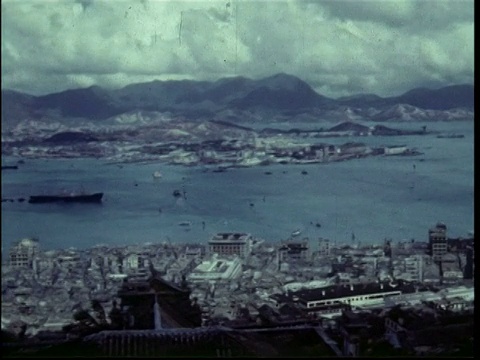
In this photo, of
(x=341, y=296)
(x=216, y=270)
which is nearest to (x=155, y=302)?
(x=216, y=270)

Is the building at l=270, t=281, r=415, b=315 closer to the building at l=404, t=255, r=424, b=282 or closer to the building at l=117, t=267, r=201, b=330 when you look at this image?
the building at l=404, t=255, r=424, b=282

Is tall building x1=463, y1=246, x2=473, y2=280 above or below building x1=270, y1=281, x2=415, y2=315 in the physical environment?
above

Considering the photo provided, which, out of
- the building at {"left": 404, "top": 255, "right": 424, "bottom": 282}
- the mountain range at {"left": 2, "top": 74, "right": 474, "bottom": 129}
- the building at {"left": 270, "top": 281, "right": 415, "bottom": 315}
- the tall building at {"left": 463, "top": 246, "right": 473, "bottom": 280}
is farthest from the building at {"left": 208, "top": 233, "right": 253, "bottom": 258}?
the tall building at {"left": 463, "top": 246, "right": 473, "bottom": 280}

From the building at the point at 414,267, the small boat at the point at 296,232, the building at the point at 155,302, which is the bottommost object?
the building at the point at 155,302

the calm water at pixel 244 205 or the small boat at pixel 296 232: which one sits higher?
the calm water at pixel 244 205

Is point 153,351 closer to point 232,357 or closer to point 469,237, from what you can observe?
point 232,357

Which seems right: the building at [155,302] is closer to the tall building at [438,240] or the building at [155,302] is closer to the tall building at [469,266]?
the tall building at [438,240]

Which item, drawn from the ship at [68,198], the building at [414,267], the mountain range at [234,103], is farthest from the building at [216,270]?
the building at [414,267]
